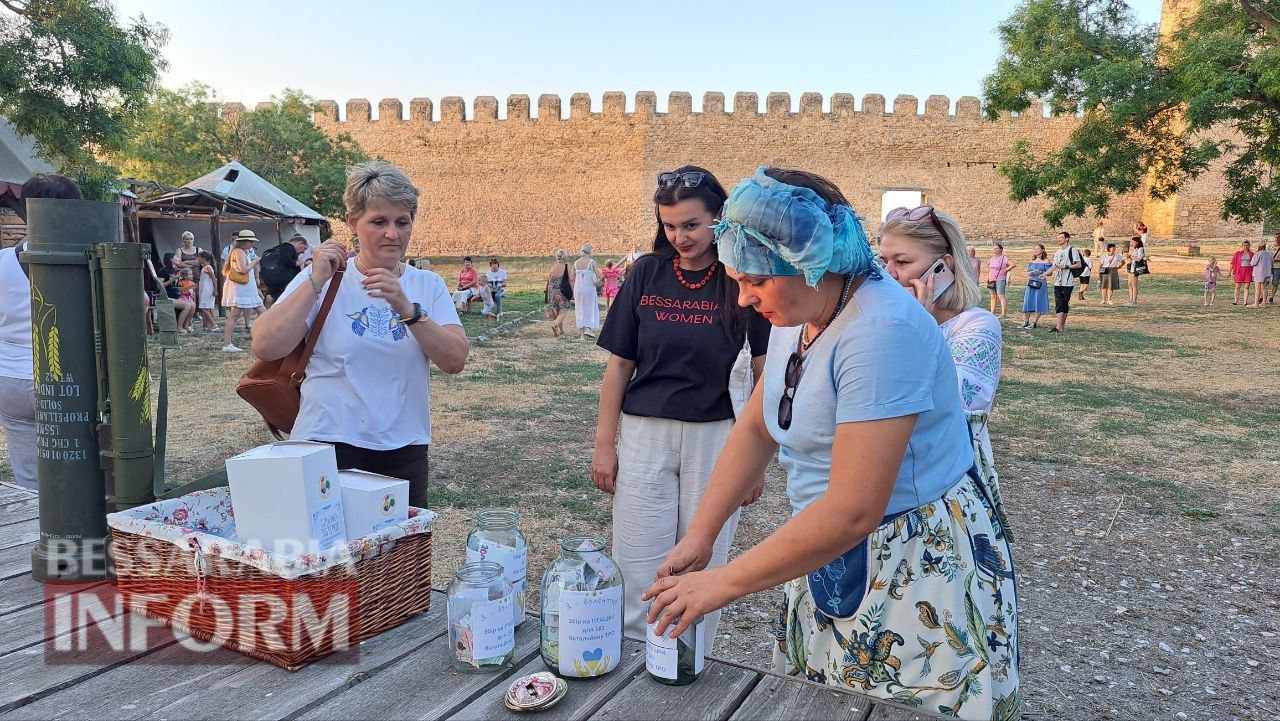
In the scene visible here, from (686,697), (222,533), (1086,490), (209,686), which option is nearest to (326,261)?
(222,533)

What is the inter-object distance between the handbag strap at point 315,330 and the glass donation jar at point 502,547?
3.15 feet

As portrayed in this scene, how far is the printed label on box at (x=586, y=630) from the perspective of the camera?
1.44 metres

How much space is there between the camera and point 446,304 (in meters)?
2.52

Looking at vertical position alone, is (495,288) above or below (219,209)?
below

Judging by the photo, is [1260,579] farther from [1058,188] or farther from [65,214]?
[1058,188]

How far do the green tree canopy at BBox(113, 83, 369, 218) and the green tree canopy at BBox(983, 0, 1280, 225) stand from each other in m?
18.5

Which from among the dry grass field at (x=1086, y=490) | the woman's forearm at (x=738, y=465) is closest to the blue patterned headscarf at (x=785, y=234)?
the woman's forearm at (x=738, y=465)

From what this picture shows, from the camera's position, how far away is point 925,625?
1.61 m

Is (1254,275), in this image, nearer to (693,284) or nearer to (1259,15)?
(1259,15)

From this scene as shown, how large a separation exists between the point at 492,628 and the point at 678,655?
34 cm

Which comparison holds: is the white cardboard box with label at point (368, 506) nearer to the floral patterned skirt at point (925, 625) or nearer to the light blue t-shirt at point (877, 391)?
the light blue t-shirt at point (877, 391)

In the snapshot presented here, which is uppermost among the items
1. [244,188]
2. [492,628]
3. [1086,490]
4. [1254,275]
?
[244,188]

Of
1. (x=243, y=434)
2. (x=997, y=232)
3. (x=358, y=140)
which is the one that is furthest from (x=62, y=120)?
(x=997, y=232)

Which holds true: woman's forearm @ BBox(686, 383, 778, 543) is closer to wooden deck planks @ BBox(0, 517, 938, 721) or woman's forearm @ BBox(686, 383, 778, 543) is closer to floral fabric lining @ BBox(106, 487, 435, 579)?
wooden deck planks @ BBox(0, 517, 938, 721)
